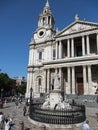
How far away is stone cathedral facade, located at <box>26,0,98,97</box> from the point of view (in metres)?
32.5

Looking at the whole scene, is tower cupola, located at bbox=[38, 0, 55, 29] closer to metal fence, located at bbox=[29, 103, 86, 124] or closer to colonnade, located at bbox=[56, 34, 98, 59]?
colonnade, located at bbox=[56, 34, 98, 59]

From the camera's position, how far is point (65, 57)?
38.6 m

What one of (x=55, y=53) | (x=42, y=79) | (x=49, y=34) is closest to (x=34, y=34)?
(x=49, y=34)

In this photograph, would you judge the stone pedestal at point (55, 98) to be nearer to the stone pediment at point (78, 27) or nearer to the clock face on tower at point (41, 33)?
the stone pediment at point (78, 27)

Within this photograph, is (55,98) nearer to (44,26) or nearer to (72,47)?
(72,47)

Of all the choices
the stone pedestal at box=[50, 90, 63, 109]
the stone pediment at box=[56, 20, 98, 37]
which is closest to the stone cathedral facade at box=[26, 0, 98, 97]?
the stone pediment at box=[56, 20, 98, 37]

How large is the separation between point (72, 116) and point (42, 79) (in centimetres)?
3065

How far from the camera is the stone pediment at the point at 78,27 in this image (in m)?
35.4

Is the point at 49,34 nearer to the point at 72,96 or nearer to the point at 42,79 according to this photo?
the point at 42,79

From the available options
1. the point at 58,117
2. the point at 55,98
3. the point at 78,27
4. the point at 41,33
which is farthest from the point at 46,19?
the point at 58,117

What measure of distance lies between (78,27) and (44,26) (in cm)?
1372

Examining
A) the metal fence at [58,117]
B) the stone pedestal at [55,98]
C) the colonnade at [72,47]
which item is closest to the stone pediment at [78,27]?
the colonnade at [72,47]

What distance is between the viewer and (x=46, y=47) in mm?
43188

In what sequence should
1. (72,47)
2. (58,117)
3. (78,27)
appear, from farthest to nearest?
(78,27) < (72,47) < (58,117)
